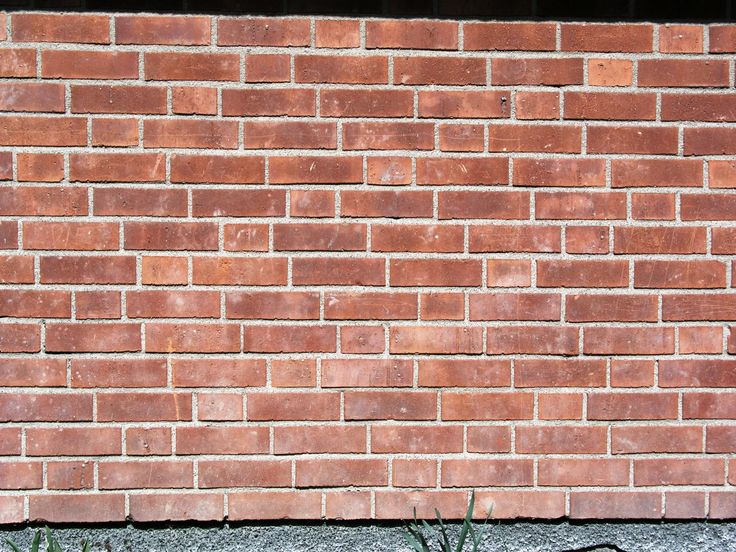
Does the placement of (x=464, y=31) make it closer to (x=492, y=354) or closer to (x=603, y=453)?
(x=492, y=354)

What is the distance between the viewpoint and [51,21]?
1.92 meters

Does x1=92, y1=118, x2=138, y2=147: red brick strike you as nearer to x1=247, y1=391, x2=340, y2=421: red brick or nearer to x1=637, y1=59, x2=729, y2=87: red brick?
x1=247, y1=391, x2=340, y2=421: red brick

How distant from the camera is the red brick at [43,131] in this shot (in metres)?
1.92

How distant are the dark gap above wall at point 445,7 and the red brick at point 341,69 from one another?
13cm

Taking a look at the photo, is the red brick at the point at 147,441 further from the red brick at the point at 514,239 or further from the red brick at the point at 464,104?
the red brick at the point at 464,104

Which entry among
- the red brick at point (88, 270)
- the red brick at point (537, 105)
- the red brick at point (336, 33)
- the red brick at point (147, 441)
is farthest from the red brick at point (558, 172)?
the red brick at point (147, 441)

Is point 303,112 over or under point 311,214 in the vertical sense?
over

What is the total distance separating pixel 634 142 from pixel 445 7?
2.19ft

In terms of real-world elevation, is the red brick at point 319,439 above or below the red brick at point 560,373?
below

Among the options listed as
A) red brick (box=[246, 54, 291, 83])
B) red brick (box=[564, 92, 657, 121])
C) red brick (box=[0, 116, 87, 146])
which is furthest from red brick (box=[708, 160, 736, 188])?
red brick (box=[0, 116, 87, 146])

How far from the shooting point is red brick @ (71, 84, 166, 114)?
1.93 meters

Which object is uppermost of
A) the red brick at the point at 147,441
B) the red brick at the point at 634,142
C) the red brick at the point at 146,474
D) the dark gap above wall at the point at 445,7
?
the dark gap above wall at the point at 445,7

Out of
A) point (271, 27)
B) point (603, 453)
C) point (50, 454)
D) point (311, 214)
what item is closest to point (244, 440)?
point (50, 454)

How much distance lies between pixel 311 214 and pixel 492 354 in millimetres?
658
